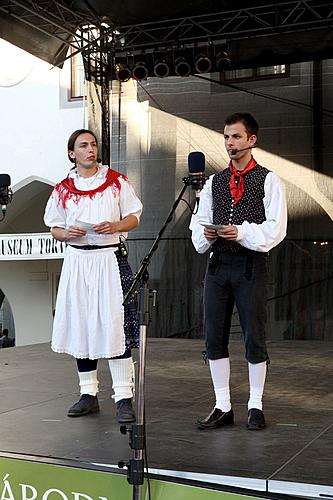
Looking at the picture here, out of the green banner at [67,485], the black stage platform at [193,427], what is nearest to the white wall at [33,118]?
the black stage platform at [193,427]

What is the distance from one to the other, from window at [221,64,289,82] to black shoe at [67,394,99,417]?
556cm

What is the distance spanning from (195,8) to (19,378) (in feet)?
13.9

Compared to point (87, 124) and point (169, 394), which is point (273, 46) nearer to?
point (87, 124)

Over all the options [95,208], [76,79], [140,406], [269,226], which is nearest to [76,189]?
[95,208]

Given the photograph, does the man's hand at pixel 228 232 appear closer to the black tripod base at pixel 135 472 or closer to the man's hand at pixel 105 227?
the man's hand at pixel 105 227

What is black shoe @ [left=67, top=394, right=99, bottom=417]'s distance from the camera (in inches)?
146

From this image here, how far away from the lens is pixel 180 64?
26.1 feet

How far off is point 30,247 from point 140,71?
3800mm

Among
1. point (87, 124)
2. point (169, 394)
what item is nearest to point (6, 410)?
point (169, 394)

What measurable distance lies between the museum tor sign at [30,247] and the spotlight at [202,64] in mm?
3524

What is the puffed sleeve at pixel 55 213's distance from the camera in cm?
365

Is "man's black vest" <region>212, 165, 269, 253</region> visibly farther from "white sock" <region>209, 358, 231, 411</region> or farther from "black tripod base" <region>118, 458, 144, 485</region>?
"black tripod base" <region>118, 458, 144, 485</region>

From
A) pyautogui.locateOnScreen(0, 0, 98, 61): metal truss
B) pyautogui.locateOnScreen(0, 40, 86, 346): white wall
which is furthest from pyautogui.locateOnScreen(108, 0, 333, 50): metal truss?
pyautogui.locateOnScreen(0, 40, 86, 346): white wall

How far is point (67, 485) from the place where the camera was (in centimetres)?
232
